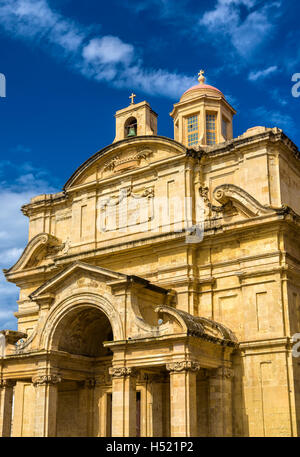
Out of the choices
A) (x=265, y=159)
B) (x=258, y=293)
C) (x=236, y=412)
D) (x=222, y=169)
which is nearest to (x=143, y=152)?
(x=222, y=169)

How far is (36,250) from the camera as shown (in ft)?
102

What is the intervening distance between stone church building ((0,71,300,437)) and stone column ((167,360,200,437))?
0.12 ft

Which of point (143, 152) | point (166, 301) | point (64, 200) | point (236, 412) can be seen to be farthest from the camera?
point (64, 200)

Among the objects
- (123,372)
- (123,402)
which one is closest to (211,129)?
(123,372)

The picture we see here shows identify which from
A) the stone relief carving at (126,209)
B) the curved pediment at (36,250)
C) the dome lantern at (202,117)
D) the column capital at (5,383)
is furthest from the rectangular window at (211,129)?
the column capital at (5,383)

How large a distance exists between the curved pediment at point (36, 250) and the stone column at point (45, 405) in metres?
8.01

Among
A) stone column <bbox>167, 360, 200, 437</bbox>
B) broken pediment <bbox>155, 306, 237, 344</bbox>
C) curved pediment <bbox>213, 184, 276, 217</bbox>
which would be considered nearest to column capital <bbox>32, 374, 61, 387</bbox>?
broken pediment <bbox>155, 306, 237, 344</bbox>

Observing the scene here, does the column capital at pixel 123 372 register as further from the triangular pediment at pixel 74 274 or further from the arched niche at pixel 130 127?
the arched niche at pixel 130 127

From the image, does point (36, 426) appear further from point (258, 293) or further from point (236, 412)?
point (258, 293)

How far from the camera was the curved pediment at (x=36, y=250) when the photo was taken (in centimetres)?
3064

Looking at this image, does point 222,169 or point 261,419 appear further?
point 222,169
